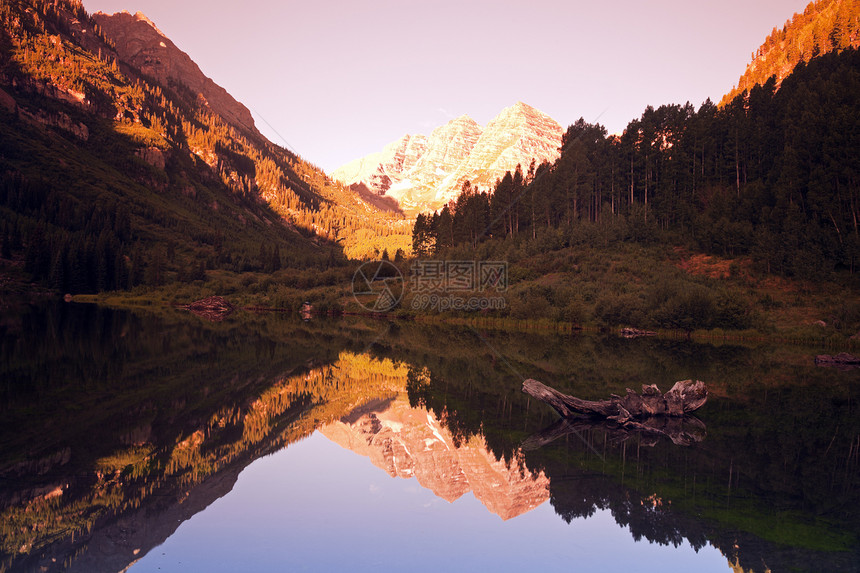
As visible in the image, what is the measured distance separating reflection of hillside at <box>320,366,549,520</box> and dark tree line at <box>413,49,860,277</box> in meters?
48.9

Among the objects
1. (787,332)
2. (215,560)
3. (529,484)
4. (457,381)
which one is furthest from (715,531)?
(787,332)

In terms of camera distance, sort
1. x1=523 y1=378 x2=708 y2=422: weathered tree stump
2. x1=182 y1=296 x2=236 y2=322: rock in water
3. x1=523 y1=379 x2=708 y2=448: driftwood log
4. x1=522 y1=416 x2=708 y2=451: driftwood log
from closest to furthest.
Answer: x1=522 y1=416 x2=708 y2=451: driftwood log, x1=523 y1=379 x2=708 y2=448: driftwood log, x1=523 y1=378 x2=708 y2=422: weathered tree stump, x1=182 y1=296 x2=236 y2=322: rock in water

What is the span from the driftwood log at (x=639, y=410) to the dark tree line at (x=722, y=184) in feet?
136

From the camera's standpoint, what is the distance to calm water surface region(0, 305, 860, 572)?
782 centimetres

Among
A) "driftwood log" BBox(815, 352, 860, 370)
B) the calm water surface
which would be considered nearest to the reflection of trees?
the calm water surface

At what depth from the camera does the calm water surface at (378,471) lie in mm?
7816

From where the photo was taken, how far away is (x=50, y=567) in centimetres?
685

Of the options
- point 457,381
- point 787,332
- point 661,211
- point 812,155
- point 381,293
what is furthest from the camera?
point 381,293

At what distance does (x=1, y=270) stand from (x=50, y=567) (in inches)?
4354

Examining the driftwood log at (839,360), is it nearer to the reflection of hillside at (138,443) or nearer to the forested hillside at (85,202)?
the reflection of hillside at (138,443)

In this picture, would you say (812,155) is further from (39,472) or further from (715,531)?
(39,472)

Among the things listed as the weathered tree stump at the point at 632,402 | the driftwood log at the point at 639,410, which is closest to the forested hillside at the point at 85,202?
the weathered tree stump at the point at 632,402

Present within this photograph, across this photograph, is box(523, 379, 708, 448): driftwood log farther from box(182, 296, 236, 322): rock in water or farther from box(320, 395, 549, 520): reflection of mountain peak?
box(182, 296, 236, 322): rock in water

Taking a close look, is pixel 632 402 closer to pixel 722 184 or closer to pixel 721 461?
pixel 721 461
